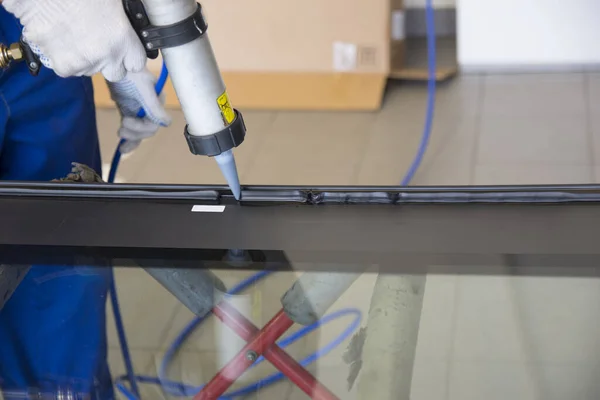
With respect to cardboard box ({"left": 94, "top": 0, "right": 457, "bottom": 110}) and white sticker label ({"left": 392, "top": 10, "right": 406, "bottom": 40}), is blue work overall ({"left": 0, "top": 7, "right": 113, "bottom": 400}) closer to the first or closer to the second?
cardboard box ({"left": 94, "top": 0, "right": 457, "bottom": 110})

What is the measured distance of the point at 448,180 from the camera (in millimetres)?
1986

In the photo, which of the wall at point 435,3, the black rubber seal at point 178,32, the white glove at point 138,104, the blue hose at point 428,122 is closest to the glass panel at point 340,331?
the black rubber seal at point 178,32

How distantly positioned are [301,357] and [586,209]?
1.02 ft

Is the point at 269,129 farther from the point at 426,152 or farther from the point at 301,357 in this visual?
the point at 301,357

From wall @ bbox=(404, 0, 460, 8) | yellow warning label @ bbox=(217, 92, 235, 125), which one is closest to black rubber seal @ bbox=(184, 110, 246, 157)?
yellow warning label @ bbox=(217, 92, 235, 125)

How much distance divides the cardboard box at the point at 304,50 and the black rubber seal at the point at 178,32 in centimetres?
171

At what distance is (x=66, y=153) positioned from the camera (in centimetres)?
100

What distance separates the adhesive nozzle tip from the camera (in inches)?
27.1

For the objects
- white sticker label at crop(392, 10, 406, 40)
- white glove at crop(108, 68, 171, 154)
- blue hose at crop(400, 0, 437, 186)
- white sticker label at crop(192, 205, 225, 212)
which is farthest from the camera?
white sticker label at crop(392, 10, 406, 40)

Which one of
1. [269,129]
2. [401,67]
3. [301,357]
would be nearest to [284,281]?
[301,357]

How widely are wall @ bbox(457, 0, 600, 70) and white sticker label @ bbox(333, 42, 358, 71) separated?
0.42 meters

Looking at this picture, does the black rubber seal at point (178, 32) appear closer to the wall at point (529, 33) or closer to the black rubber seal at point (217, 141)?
the black rubber seal at point (217, 141)

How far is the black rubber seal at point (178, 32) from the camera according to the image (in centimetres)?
63

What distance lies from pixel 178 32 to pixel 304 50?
1.76 metres
